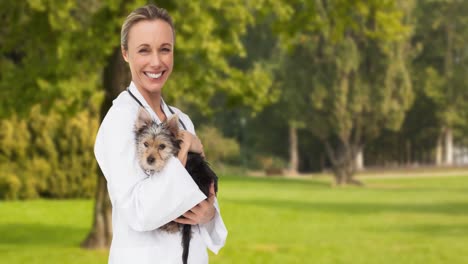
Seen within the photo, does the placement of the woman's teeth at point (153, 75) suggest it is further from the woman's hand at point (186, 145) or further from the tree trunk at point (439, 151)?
the tree trunk at point (439, 151)

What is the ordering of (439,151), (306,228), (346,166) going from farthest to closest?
(439,151)
(346,166)
(306,228)

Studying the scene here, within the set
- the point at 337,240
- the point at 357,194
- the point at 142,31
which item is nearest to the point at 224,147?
the point at 357,194

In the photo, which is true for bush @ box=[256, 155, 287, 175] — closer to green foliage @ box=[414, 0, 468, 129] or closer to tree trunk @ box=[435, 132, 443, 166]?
tree trunk @ box=[435, 132, 443, 166]

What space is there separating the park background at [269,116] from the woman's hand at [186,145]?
39.5 ft

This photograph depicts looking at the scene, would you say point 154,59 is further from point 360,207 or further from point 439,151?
point 439,151

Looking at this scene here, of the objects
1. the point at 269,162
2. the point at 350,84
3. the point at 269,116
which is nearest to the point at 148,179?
the point at 350,84

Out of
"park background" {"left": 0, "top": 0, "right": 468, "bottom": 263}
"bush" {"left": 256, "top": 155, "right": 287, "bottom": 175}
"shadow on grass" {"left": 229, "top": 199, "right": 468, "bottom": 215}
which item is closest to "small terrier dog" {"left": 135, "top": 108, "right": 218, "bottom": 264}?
→ "park background" {"left": 0, "top": 0, "right": 468, "bottom": 263}

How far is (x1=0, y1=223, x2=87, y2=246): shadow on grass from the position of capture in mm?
20763

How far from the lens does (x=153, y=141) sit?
308 centimetres

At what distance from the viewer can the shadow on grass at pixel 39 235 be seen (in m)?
20.8

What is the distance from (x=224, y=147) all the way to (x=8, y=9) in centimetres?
4955

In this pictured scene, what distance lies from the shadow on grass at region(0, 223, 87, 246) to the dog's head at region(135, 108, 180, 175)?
682 inches

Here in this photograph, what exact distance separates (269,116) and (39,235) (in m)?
50.3

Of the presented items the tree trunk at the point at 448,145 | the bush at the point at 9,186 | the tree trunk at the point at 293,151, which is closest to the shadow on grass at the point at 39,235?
the bush at the point at 9,186
